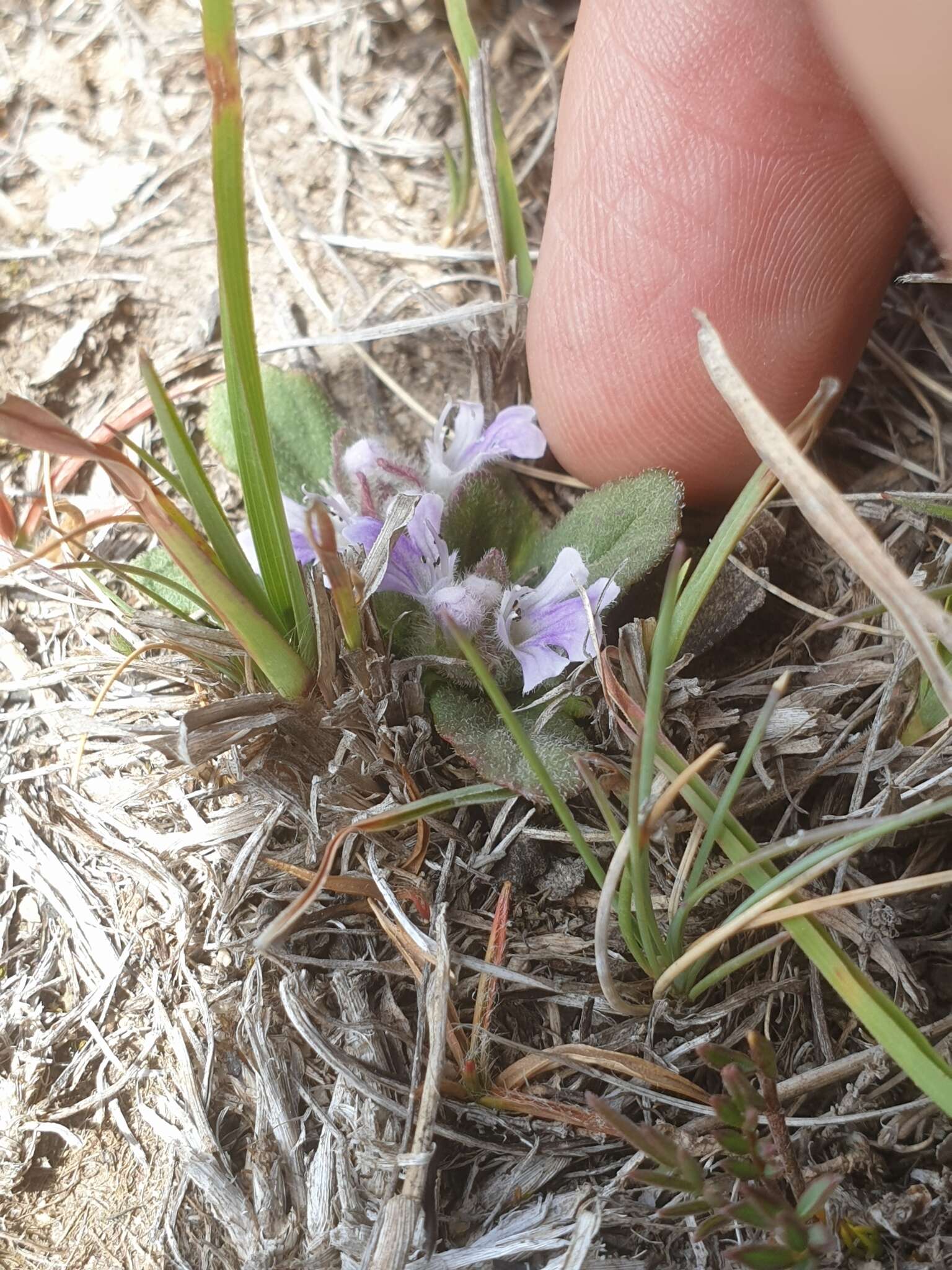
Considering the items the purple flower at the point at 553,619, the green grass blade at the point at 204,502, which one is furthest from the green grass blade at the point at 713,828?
the green grass blade at the point at 204,502

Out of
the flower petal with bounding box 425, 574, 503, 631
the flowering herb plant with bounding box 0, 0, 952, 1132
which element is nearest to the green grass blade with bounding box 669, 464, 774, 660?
the flowering herb plant with bounding box 0, 0, 952, 1132

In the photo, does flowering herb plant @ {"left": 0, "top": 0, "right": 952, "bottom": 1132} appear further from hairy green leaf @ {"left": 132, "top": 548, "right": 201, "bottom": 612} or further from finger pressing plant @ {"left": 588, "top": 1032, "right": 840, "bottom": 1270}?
finger pressing plant @ {"left": 588, "top": 1032, "right": 840, "bottom": 1270}

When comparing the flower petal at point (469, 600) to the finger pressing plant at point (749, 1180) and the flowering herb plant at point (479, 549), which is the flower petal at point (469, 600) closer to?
the flowering herb plant at point (479, 549)

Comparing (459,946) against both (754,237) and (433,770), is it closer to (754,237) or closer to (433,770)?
(433,770)

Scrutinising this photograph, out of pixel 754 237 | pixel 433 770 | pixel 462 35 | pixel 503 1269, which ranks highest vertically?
pixel 462 35

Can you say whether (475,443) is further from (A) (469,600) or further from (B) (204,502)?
(B) (204,502)

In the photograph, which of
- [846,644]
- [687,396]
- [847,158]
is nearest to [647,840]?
[846,644]

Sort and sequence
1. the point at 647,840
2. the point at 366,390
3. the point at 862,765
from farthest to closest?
the point at 366,390 → the point at 862,765 → the point at 647,840

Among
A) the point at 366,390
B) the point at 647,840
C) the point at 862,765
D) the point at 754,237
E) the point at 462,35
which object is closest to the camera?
the point at 647,840
